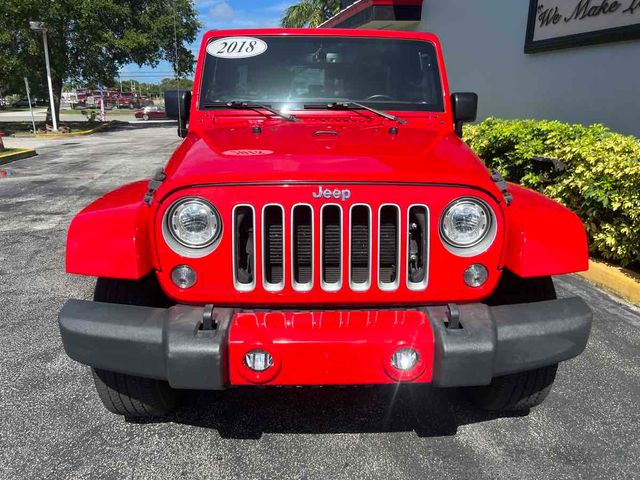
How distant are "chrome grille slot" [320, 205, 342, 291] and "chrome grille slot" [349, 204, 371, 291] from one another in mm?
57

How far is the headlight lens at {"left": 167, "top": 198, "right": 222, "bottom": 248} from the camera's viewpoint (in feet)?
7.06

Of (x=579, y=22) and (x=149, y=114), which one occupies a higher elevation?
(x=579, y=22)

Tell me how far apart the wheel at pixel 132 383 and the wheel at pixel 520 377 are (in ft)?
5.39

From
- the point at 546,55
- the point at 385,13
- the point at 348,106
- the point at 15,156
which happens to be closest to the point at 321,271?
the point at 348,106

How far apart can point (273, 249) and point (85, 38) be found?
84.2ft

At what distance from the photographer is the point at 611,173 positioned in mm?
4664

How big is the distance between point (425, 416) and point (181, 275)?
4.95 feet

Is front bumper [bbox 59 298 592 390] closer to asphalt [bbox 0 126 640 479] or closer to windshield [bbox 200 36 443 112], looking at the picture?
asphalt [bbox 0 126 640 479]

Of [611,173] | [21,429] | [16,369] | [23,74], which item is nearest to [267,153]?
[21,429]

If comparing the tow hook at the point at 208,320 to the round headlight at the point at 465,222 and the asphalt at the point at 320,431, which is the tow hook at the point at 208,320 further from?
the round headlight at the point at 465,222

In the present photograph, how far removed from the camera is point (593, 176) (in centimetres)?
487

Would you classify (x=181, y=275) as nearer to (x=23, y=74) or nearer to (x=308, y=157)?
(x=308, y=157)

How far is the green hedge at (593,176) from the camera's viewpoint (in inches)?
180

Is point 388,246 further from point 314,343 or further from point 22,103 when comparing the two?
point 22,103
